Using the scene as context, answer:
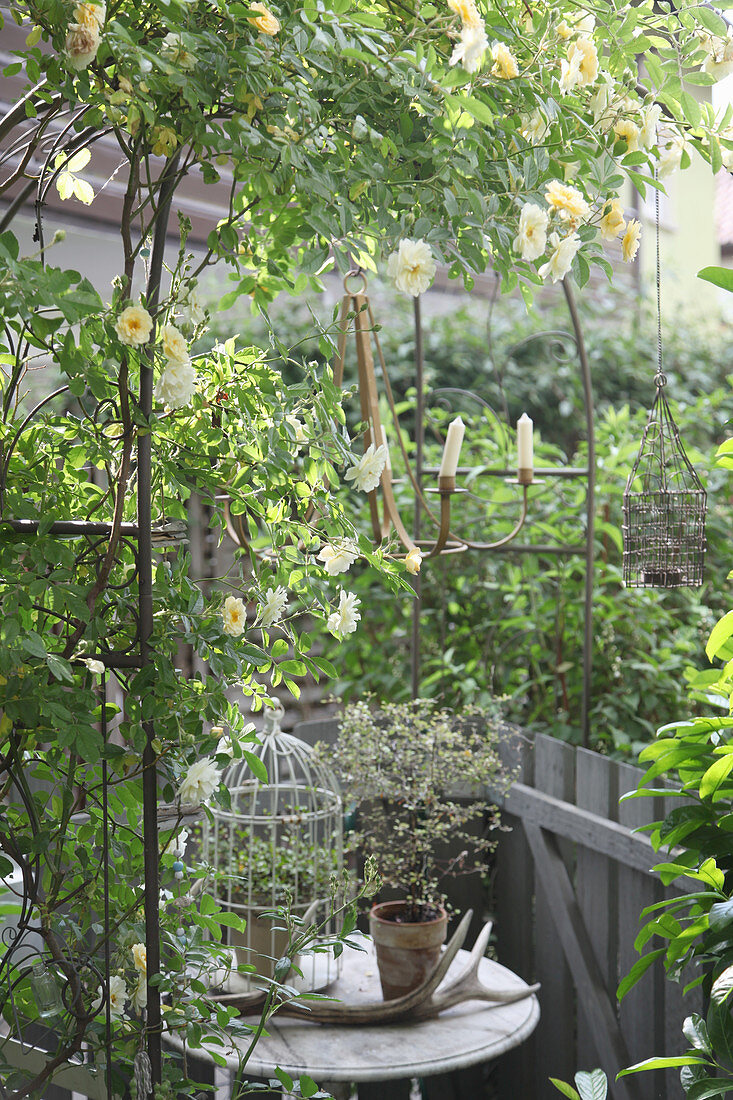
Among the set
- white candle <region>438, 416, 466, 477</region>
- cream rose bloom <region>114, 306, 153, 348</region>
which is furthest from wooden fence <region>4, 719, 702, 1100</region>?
cream rose bloom <region>114, 306, 153, 348</region>

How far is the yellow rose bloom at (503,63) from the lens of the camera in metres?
0.99

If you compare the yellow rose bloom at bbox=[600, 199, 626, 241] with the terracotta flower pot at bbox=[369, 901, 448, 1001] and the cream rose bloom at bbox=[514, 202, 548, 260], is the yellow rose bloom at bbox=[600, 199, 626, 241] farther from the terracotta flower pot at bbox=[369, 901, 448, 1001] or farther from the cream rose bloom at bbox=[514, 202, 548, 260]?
the terracotta flower pot at bbox=[369, 901, 448, 1001]

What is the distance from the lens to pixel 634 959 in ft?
6.96

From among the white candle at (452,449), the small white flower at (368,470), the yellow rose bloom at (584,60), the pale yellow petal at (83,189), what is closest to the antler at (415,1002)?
the white candle at (452,449)

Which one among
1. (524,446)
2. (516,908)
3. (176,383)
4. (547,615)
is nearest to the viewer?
(176,383)

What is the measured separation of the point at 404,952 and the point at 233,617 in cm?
105

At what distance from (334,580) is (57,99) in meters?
0.59

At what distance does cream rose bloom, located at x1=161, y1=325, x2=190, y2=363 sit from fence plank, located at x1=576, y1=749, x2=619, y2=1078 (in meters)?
1.53

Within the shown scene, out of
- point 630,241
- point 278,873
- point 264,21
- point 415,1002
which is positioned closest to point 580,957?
point 415,1002

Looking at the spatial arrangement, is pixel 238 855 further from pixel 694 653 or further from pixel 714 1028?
pixel 694 653

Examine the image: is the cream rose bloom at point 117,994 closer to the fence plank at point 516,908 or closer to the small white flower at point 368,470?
the small white flower at point 368,470

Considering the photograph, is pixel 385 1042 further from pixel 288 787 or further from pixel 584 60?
pixel 584 60

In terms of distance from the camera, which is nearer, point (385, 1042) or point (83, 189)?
point (83, 189)

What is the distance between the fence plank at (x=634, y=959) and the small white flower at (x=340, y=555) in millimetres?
1157
